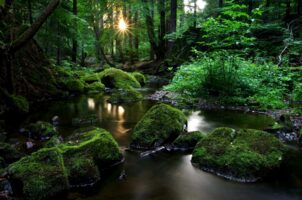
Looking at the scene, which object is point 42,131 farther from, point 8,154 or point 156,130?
point 156,130

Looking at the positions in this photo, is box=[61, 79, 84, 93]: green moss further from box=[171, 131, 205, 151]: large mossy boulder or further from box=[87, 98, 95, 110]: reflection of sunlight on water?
box=[171, 131, 205, 151]: large mossy boulder

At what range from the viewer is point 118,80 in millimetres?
18188

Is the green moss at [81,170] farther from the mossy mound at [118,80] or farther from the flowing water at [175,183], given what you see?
the mossy mound at [118,80]

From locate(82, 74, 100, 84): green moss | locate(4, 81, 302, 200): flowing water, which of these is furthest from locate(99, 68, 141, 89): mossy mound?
locate(4, 81, 302, 200): flowing water

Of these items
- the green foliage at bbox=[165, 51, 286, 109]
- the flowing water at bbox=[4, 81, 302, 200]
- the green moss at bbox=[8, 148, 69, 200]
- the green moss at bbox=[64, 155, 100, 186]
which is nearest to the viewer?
the green moss at bbox=[8, 148, 69, 200]

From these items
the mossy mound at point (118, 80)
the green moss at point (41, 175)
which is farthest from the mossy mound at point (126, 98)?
the green moss at point (41, 175)

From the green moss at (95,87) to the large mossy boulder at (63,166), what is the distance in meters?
11.1

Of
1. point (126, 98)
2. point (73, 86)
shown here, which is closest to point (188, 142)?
point (126, 98)

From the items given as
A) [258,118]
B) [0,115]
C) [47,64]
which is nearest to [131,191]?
[258,118]

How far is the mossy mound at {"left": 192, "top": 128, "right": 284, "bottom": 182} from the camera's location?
5.10m

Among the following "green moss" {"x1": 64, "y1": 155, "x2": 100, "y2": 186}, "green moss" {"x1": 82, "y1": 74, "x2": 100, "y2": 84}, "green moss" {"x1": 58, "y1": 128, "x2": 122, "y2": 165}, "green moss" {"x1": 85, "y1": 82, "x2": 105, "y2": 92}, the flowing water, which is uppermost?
"green moss" {"x1": 82, "y1": 74, "x2": 100, "y2": 84}

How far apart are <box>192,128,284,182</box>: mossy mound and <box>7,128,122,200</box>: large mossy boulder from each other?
1815mm

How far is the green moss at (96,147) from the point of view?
5.39 meters

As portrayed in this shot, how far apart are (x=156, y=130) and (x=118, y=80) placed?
1192cm
